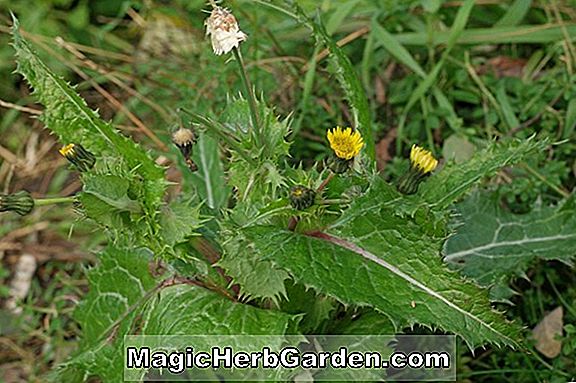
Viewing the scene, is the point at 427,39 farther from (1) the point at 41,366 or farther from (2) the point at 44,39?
(1) the point at 41,366

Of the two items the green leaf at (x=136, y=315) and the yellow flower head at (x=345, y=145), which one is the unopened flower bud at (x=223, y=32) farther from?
the green leaf at (x=136, y=315)

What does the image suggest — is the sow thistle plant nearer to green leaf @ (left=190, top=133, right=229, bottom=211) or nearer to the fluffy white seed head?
the fluffy white seed head

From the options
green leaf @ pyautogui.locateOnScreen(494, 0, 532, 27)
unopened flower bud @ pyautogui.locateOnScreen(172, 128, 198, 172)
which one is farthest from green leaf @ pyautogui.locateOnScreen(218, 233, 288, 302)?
green leaf @ pyautogui.locateOnScreen(494, 0, 532, 27)

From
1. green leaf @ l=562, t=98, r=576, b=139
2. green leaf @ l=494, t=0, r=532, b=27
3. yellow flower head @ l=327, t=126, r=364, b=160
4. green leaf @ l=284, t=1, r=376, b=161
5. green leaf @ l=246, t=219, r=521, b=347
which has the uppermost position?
green leaf @ l=494, t=0, r=532, b=27

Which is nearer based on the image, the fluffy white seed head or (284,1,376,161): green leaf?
the fluffy white seed head

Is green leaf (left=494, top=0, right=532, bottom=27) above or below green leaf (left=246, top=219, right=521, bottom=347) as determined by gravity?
above

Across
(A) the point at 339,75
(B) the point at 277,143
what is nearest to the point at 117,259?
(B) the point at 277,143

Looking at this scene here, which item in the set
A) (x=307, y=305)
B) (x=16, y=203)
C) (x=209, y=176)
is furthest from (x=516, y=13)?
(x=16, y=203)
